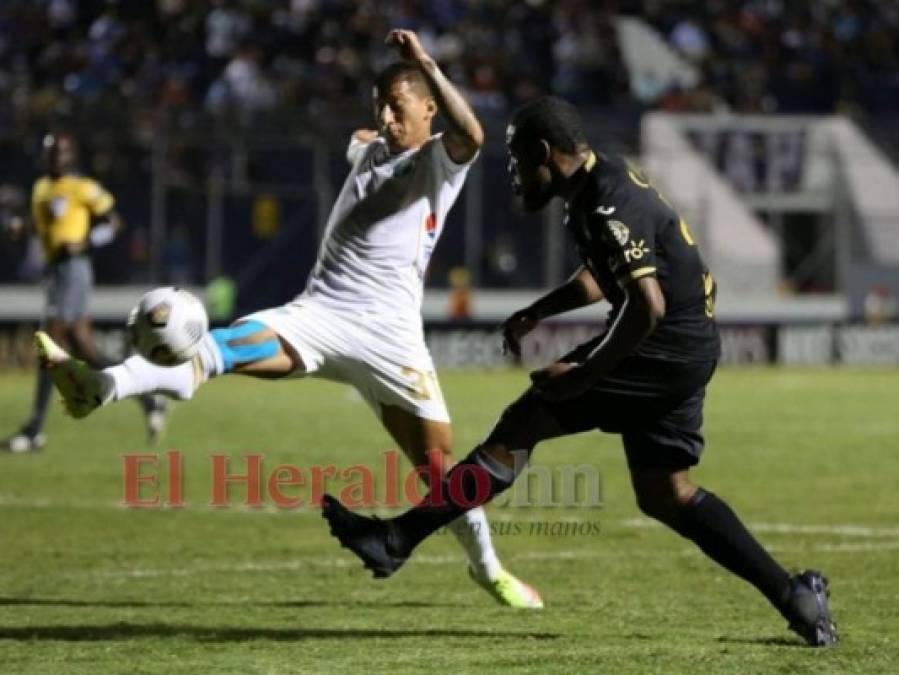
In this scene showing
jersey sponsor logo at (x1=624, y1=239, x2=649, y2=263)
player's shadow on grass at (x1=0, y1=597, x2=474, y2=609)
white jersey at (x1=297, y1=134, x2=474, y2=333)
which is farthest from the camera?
player's shadow on grass at (x1=0, y1=597, x2=474, y2=609)

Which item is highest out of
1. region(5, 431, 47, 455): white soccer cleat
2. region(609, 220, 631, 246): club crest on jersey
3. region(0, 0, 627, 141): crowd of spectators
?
region(0, 0, 627, 141): crowd of spectators

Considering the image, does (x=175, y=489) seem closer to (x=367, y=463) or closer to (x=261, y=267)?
(x=367, y=463)

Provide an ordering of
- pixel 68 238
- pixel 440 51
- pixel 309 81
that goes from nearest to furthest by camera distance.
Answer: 1. pixel 68 238
2. pixel 309 81
3. pixel 440 51

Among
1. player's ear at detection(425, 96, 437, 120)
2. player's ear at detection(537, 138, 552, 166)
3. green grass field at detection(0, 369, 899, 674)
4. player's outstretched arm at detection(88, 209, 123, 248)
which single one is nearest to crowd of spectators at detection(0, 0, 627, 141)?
player's outstretched arm at detection(88, 209, 123, 248)

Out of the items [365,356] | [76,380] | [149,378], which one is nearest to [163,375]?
[149,378]

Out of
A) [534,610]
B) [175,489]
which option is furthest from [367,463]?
[534,610]

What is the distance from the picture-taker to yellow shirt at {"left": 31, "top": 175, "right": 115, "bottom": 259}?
659 inches

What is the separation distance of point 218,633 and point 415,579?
191 centimetres

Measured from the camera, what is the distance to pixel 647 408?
24.5 feet

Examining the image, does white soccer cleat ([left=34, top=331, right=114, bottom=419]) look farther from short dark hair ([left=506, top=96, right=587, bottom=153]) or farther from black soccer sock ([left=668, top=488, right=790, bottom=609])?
black soccer sock ([left=668, top=488, right=790, bottom=609])

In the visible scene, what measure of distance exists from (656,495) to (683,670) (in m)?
0.82

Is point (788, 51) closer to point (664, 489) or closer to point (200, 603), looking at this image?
point (200, 603)

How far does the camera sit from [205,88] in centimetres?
3191

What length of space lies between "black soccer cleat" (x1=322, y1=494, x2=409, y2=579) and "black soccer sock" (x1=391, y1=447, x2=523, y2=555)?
0.14ft
